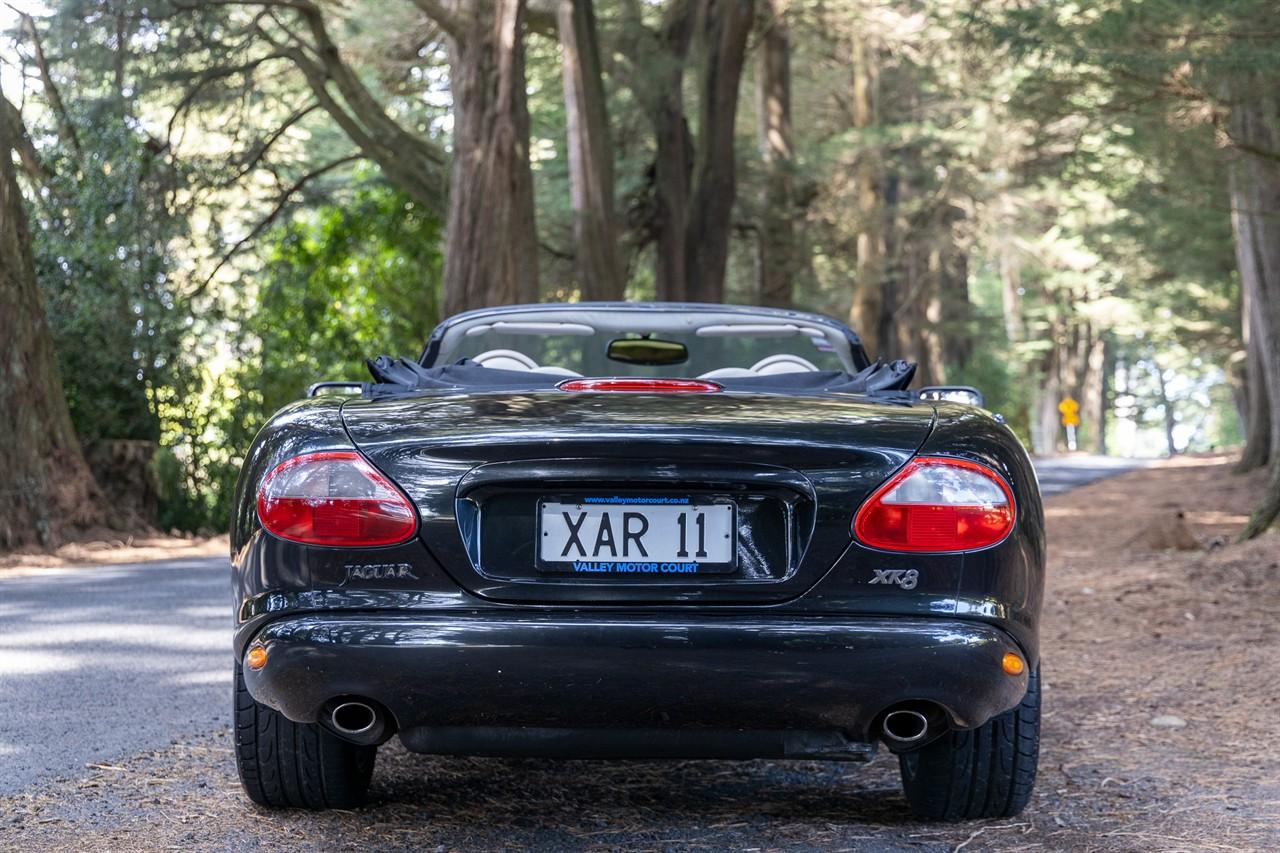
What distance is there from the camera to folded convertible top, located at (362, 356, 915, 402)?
4094 mm

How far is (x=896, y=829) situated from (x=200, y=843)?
1.67 m

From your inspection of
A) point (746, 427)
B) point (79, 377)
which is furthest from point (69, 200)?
point (746, 427)

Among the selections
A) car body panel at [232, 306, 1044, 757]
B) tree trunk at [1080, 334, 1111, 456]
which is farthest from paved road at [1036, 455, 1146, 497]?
tree trunk at [1080, 334, 1111, 456]

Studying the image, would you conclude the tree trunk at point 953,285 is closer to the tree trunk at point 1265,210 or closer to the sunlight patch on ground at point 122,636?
the tree trunk at point 1265,210

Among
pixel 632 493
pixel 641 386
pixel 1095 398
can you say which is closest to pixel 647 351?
pixel 641 386

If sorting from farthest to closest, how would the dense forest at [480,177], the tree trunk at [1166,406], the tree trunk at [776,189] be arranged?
the tree trunk at [1166,406]
the tree trunk at [776,189]
the dense forest at [480,177]

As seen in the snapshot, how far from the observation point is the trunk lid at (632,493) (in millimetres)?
3125

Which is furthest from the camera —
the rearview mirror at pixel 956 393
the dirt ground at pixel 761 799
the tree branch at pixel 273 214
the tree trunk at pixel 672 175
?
the tree trunk at pixel 672 175

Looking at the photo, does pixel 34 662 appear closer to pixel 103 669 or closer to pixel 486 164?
pixel 103 669

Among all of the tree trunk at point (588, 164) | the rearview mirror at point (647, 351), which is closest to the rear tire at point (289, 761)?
the rearview mirror at point (647, 351)

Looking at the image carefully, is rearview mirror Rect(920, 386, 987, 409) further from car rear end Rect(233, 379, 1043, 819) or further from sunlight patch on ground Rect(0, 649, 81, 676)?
sunlight patch on ground Rect(0, 649, 81, 676)

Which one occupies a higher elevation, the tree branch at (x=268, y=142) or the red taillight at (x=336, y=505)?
the tree branch at (x=268, y=142)

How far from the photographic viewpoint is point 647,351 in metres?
5.14

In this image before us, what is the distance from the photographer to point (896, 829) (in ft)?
12.0
